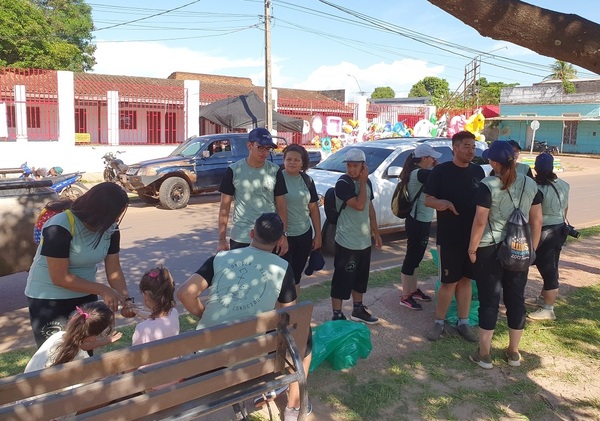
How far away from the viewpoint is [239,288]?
3.04m

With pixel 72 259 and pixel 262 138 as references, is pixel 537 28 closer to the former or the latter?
pixel 262 138

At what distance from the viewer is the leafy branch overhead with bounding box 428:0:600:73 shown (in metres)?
2.75

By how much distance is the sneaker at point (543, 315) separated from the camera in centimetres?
524

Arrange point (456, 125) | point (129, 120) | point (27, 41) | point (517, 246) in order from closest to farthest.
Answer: point (517, 246), point (456, 125), point (129, 120), point (27, 41)

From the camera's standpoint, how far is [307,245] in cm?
479

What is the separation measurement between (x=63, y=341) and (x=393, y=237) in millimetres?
7189

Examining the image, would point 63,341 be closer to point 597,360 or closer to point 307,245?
point 307,245

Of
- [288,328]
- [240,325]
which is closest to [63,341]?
[240,325]

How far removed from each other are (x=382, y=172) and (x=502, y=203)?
14.0 ft

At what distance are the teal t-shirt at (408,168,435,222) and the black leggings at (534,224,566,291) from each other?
112cm

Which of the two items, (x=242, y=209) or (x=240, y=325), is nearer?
(x=240, y=325)

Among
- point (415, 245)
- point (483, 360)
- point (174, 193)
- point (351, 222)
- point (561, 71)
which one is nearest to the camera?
point (483, 360)

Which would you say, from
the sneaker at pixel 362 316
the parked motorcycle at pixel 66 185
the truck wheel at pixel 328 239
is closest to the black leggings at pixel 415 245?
the sneaker at pixel 362 316

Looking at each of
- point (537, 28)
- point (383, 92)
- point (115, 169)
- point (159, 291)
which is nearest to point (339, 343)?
point (159, 291)
